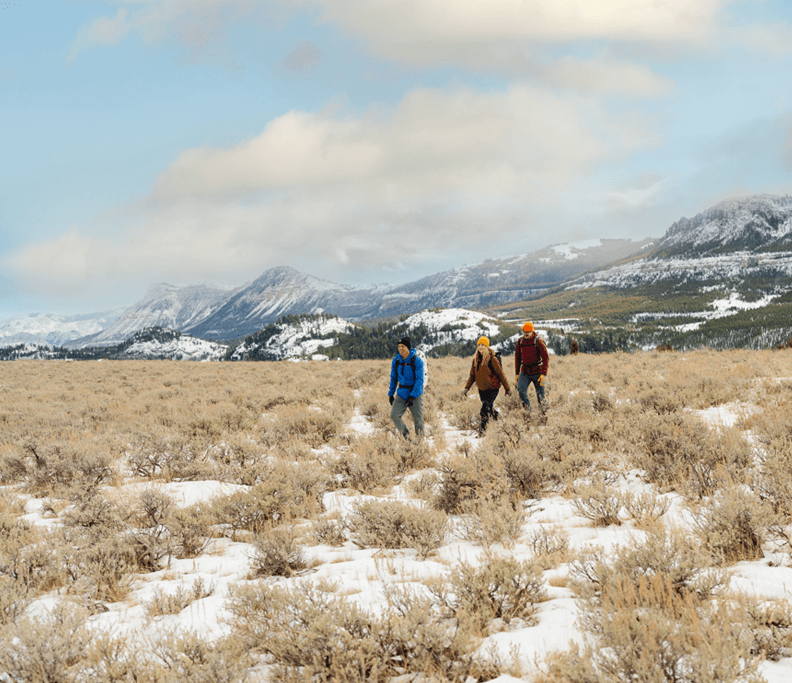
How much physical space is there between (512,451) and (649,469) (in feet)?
6.52

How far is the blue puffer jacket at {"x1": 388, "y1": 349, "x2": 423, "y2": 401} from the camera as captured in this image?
936cm

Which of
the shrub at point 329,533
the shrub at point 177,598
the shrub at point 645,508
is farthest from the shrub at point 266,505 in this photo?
the shrub at point 645,508

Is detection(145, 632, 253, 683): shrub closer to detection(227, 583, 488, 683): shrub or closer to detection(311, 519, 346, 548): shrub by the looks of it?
detection(227, 583, 488, 683): shrub

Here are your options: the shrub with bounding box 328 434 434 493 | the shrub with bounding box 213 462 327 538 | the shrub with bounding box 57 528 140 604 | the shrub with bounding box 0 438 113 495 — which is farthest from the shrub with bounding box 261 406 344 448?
the shrub with bounding box 57 528 140 604

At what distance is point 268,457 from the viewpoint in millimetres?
8438

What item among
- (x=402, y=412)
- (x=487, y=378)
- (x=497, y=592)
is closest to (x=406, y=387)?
(x=402, y=412)

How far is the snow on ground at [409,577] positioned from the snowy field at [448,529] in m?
0.02

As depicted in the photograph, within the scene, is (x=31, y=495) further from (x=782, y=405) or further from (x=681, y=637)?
(x=782, y=405)

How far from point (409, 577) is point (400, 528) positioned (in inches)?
34.7

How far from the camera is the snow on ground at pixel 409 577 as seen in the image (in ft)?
10.2

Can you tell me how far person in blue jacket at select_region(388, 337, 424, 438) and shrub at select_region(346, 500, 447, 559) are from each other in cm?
396

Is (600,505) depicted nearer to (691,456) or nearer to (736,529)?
(736,529)

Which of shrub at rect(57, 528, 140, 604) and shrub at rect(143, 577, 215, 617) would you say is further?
shrub at rect(57, 528, 140, 604)

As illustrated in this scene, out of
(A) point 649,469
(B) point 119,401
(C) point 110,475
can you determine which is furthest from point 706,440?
(B) point 119,401
